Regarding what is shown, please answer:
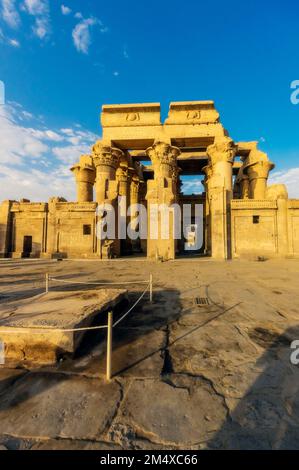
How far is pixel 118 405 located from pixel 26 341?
175cm

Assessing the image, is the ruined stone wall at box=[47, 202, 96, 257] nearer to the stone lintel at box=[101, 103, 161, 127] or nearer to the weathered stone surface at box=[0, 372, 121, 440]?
the stone lintel at box=[101, 103, 161, 127]

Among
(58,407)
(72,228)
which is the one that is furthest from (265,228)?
(58,407)

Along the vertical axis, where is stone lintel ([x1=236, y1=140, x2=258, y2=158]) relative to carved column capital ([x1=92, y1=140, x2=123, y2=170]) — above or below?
above

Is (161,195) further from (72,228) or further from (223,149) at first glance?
(72,228)

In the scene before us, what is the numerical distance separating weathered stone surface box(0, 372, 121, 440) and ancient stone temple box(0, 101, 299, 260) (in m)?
15.6

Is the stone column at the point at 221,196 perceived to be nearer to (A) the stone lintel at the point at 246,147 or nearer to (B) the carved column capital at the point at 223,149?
(B) the carved column capital at the point at 223,149

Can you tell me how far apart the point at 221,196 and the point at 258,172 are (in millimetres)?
8200

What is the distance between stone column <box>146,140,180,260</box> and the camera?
18688 mm

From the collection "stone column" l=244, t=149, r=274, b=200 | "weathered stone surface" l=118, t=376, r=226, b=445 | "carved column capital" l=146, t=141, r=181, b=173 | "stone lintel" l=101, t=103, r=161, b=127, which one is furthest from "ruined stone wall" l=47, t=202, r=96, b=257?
"weathered stone surface" l=118, t=376, r=226, b=445

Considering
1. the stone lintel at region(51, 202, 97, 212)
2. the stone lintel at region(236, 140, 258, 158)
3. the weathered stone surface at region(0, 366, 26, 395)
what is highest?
Result: the stone lintel at region(236, 140, 258, 158)

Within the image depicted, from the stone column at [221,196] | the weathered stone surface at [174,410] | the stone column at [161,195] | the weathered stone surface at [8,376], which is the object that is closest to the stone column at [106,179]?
the stone column at [161,195]

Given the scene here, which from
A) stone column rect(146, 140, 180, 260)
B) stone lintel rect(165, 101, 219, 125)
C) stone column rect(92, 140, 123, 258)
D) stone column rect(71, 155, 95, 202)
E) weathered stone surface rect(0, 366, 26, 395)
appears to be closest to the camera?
weathered stone surface rect(0, 366, 26, 395)

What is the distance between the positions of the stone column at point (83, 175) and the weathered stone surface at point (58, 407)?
2612 cm

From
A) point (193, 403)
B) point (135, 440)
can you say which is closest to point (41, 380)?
point (135, 440)
